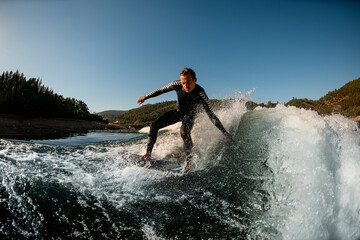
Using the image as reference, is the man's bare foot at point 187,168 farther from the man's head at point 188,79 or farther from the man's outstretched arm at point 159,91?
the man's outstretched arm at point 159,91

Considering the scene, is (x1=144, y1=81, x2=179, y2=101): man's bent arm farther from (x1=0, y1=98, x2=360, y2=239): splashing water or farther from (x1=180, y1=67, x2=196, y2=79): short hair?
(x1=0, y1=98, x2=360, y2=239): splashing water

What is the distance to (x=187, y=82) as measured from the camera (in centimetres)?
347

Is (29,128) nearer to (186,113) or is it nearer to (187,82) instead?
(186,113)

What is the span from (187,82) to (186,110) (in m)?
0.57

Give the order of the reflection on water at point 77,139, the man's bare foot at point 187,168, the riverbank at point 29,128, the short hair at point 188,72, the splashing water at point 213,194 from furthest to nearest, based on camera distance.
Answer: the riverbank at point 29,128, the reflection on water at point 77,139, the short hair at point 188,72, the man's bare foot at point 187,168, the splashing water at point 213,194

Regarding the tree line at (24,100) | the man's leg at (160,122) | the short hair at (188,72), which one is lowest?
the man's leg at (160,122)

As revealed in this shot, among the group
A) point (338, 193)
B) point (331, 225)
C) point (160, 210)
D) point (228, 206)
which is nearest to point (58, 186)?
point (160, 210)

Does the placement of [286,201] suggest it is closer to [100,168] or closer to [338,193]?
[338,193]

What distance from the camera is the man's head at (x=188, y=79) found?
3418 mm

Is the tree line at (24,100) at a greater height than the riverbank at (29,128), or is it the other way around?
the tree line at (24,100)

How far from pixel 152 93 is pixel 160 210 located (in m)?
2.64

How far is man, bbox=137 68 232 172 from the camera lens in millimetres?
3496

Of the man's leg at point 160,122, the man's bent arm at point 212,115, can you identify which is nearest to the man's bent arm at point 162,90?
the man's leg at point 160,122

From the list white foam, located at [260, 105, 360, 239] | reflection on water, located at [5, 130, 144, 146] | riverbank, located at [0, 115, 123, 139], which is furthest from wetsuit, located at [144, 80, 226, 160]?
riverbank, located at [0, 115, 123, 139]
